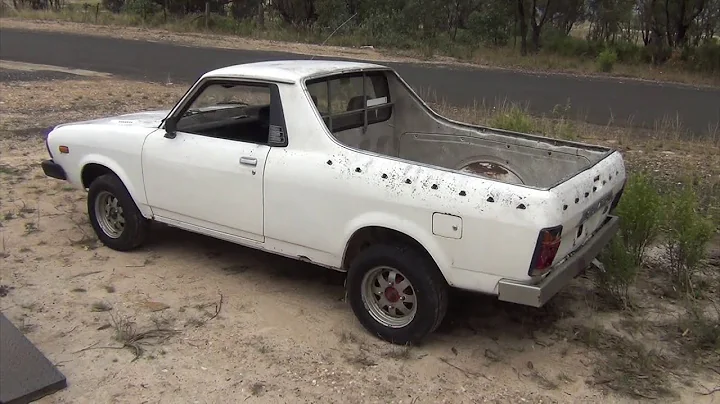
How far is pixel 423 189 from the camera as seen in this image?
397cm

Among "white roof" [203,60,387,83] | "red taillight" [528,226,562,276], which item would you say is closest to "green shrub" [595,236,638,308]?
"red taillight" [528,226,562,276]

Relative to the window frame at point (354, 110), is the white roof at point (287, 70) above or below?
above

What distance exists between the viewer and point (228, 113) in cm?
565

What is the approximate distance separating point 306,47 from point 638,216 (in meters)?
21.7

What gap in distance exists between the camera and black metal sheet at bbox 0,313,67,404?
3.48 m

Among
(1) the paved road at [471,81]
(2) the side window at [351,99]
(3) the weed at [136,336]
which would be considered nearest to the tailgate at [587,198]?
(2) the side window at [351,99]

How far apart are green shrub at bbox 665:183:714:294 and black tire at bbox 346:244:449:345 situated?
2.04 meters

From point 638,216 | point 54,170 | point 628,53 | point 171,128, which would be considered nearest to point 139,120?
point 171,128

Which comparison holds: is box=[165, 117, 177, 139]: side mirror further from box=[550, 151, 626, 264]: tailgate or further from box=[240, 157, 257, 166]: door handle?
box=[550, 151, 626, 264]: tailgate

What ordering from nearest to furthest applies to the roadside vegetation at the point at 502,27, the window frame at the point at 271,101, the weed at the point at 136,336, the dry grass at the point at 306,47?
1. the weed at the point at 136,336
2. the window frame at the point at 271,101
3. the dry grass at the point at 306,47
4. the roadside vegetation at the point at 502,27

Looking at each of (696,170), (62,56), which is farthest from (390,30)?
(696,170)

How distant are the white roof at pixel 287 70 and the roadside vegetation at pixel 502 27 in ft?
62.0

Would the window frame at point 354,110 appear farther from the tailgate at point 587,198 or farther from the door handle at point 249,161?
the tailgate at point 587,198

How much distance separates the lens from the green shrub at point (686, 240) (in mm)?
4902
